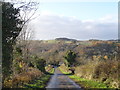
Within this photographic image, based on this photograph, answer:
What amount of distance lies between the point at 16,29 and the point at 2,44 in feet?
6.00

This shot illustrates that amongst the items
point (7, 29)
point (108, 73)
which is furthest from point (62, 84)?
point (7, 29)

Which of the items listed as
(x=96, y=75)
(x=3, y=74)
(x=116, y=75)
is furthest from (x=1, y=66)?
(x=96, y=75)

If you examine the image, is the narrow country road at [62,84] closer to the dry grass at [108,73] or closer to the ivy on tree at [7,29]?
the dry grass at [108,73]

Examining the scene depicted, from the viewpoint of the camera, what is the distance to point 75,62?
196ft

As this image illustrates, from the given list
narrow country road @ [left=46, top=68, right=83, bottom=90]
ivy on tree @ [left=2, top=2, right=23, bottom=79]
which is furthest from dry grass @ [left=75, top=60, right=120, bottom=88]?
ivy on tree @ [left=2, top=2, right=23, bottom=79]

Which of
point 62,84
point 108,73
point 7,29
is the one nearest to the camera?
point 7,29

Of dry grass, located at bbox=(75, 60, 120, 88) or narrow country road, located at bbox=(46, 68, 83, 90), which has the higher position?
dry grass, located at bbox=(75, 60, 120, 88)

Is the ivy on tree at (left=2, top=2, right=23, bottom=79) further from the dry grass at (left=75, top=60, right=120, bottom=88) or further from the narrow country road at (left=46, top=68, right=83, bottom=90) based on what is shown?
the dry grass at (left=75, top=60, right=120, bottom=88)

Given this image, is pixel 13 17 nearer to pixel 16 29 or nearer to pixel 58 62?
pixel 16 29

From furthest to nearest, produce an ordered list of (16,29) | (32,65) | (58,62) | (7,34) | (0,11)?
(58,62) → (32,65) → (16,29) → (7,34) → (0,11)

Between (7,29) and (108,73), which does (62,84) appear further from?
(7,29)

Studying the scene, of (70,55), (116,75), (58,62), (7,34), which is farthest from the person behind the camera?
(58,62)

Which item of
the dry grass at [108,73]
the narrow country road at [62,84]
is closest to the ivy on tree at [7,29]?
the narrow country road at [62,84]

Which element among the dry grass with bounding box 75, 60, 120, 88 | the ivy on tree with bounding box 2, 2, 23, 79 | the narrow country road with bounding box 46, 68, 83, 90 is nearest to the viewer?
the ivy on tree with bounding box 2, 2, 23, 79
